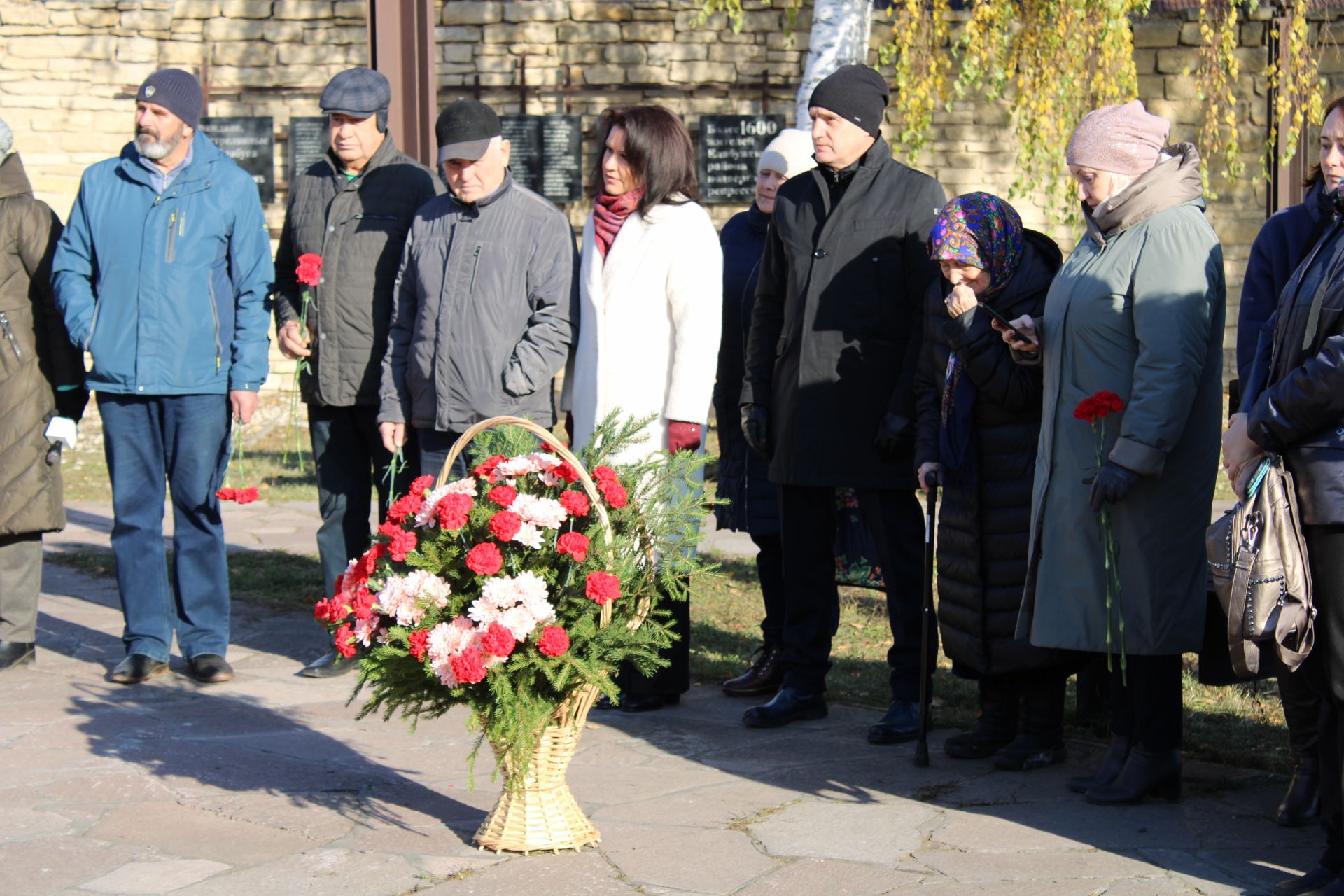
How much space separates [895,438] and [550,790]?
1607 mm

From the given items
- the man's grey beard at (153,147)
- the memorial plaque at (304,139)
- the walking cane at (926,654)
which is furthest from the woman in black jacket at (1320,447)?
the memorial plaque at (304,139)

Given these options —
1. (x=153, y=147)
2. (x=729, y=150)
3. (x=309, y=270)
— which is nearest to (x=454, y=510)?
(x=309, y=270)

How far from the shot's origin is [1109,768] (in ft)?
13.3

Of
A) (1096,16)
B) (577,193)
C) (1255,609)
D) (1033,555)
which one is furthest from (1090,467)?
(577,193)

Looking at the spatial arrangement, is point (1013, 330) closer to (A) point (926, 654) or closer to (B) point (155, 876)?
(A) point (926, 654)

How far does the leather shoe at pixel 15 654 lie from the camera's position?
5.56 m

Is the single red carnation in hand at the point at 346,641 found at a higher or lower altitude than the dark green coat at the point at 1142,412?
lower

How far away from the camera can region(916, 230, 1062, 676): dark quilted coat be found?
167 inches

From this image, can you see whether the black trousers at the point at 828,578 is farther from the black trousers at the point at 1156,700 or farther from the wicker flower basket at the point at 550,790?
the wicker flower basket at the point at 550,790

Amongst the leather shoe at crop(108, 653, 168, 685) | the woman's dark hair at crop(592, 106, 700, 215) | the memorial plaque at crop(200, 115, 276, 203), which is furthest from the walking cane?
the memorial plaque at crop(200, 115, 276, 203)

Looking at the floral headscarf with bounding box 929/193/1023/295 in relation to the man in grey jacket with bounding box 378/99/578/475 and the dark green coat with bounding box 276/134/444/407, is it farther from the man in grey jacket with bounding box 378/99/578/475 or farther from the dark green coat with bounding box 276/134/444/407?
the dark green coat with bounding box 276/134/444/407

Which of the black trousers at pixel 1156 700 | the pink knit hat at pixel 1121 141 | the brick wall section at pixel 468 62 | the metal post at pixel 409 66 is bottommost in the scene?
the black trousers at pixel 1156 700

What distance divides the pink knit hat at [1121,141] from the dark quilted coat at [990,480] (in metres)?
0.47

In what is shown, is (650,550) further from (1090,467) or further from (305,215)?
(305,215)
